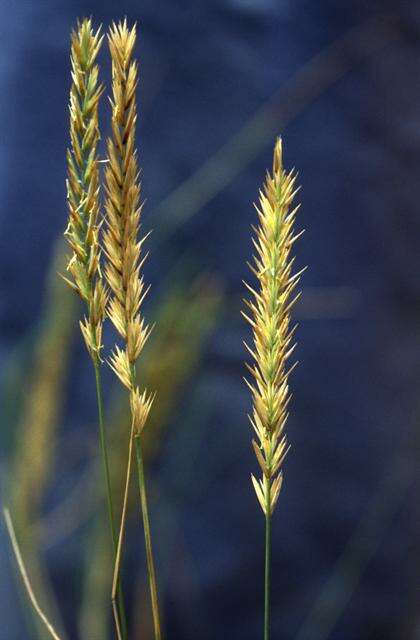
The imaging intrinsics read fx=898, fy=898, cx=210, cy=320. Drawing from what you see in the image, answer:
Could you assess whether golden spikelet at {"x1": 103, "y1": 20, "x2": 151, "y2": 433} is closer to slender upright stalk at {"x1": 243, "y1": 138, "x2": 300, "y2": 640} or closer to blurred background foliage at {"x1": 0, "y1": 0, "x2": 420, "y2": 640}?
slender upright stalk at {"x1": 243, "y1": 138, "x2": 300, "y2": 640}

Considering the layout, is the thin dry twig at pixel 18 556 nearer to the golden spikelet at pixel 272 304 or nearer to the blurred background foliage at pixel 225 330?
the blurred background foliage at pixel 225 330

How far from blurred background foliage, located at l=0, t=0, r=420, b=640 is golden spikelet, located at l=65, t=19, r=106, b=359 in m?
0.21

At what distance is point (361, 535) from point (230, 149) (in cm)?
30

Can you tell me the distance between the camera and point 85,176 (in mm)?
393

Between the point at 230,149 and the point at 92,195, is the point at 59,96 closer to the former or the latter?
the point at 230,149

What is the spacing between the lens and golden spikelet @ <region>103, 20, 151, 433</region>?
1.24ft

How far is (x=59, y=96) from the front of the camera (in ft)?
2.11

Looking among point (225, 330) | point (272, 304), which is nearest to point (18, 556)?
point (225, 330)

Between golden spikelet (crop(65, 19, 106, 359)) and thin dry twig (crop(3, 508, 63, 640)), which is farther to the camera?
thin dry twig (crop(3, 508, 63, 640))

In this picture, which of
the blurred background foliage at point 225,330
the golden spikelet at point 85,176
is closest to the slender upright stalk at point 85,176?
the golden spikelet at point 85,176

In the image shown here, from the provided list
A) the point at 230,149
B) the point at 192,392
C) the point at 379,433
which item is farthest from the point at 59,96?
the point at 379,433

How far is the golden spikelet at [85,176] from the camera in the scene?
1.24 feet

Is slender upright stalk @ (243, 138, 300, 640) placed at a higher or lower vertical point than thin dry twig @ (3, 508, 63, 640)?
higher

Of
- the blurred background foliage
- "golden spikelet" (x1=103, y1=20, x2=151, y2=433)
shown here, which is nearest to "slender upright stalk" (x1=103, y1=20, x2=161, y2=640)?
"golden spikelet" (x1=103, y1=20, x2=151, y2=433)
